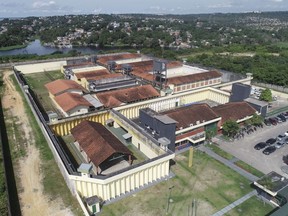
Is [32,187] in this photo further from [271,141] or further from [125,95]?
[271,141]

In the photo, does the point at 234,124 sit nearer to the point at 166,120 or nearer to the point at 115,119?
the point at 166,120

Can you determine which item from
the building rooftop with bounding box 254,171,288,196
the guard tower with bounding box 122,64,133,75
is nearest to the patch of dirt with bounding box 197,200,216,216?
the building rooftop with bounding box 254,171,288,196

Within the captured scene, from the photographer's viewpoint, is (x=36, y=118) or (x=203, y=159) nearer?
(x=203, y=159)

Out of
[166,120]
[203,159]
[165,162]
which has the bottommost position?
[203,159]

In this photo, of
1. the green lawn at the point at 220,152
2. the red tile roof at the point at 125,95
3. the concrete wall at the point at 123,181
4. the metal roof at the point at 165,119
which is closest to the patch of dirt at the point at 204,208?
the concrete wall at the point at 123,181

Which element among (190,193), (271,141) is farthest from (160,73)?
(190,193)

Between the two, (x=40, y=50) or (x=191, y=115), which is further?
(x=40, y=50)

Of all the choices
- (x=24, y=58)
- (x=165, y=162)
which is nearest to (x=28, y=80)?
(x=24, y=58)
